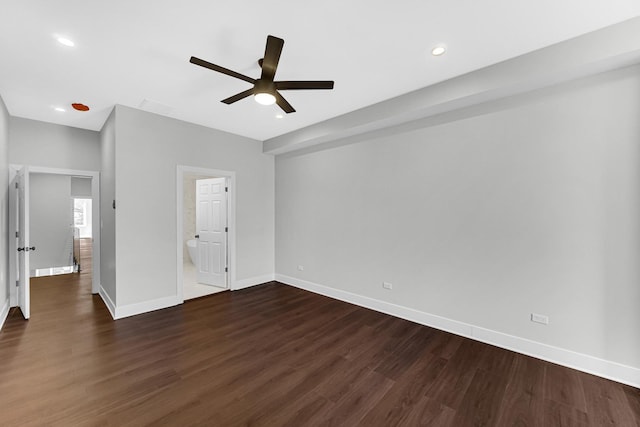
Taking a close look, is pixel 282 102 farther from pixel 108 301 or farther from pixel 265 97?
pixel 108 301

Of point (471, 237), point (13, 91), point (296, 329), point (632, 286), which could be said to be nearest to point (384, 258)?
point (471, 237)

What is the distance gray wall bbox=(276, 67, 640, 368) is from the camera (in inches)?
88.7

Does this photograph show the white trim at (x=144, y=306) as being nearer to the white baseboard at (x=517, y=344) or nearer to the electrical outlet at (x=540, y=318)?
the white baseboard at (x=517, y=344)

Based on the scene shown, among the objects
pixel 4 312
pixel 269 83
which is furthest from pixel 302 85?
pixel 4 312

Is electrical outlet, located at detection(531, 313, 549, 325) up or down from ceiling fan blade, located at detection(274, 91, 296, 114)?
down

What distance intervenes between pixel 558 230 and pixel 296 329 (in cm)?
302

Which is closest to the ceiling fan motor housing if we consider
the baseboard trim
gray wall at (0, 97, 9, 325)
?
gray wall at (0, 97, 9, 325)

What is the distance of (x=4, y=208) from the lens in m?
3.48

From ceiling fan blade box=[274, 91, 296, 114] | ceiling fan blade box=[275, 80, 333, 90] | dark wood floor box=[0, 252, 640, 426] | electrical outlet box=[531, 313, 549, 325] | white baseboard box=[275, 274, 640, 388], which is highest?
ceiling fan blade box=[275, 80, 333, 90]

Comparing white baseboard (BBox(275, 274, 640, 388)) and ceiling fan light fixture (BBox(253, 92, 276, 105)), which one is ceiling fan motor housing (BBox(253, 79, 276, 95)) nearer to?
ceiling fan light fixture (BBox(253, 92, 276, 105))

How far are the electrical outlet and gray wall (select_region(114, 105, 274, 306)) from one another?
464cm

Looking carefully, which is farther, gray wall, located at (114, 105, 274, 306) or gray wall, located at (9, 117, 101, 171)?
gray wall, located at (9, 117, 101, 171)

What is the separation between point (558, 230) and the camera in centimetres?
251

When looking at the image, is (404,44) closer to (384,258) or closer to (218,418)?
(384,258)
